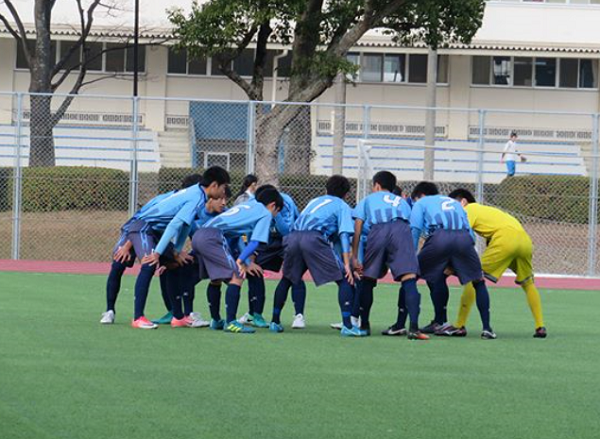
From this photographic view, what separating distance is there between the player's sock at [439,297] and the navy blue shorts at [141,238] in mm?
2884

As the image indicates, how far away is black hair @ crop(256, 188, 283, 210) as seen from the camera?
13.6m

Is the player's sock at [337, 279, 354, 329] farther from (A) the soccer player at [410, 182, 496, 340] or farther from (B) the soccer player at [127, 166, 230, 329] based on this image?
(B) the soccer player at [127, 166, 230, 329]

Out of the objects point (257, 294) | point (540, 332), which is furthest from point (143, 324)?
point (540, 332)

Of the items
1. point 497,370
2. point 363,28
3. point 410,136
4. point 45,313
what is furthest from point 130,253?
point 410,136

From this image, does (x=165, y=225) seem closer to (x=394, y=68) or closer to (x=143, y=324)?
(x=143, y=324)

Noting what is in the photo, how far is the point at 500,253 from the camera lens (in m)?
13.5

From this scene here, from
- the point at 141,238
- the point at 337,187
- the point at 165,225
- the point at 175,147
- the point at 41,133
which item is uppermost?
the point at 41,133

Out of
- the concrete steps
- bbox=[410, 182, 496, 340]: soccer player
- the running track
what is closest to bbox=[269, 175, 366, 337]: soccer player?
bbox=[410, 182, 496, 340]: soccer player

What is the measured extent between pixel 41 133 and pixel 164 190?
9.87ft

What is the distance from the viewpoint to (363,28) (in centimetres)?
2830

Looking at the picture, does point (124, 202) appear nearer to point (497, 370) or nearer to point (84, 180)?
point (84, 180)

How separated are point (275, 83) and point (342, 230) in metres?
28.9

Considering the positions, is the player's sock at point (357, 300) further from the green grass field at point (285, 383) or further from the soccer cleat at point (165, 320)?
the soccer cleat at point (165, 320)

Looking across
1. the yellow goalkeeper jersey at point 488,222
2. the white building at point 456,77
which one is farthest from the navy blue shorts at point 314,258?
the white building at point 456,77
